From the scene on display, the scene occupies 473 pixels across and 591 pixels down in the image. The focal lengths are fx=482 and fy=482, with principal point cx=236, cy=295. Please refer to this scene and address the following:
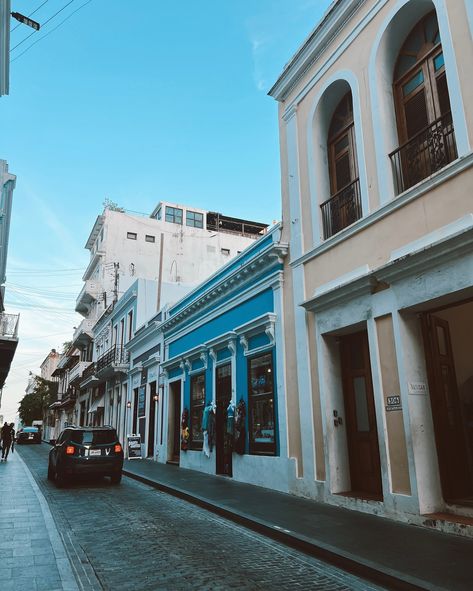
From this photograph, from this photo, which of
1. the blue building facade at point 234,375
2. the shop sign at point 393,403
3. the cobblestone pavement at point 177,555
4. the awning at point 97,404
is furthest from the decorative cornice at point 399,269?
the awning at point 97,404

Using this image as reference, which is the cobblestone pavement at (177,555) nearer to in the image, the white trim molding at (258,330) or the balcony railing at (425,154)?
the white trim molding at (258,330)

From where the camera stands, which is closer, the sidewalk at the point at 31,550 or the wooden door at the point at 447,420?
the sidewalk at the point at 31,550

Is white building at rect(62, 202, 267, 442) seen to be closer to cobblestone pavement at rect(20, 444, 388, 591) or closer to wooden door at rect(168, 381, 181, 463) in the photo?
wooden door at rect(168, 381, 181, 463)

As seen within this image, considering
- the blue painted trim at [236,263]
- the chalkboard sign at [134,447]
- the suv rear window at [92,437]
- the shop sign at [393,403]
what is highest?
the blue painted trim at [236,263]

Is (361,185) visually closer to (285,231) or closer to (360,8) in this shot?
(285,231)

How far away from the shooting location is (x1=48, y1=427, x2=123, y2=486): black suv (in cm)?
1254

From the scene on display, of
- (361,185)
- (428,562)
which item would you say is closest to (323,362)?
(361,185)

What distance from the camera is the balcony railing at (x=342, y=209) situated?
31.7 ft

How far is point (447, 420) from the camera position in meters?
7.56

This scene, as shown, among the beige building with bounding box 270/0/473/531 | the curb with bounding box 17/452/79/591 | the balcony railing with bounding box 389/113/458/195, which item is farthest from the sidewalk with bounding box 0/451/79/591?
the balcony railing with bounding box 389/113/458/195

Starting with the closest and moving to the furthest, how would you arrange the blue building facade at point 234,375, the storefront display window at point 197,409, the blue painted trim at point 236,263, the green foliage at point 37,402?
the blue building facade at point 234,375
the blue painted trim at point 236,263
the storefront display window at point 197,409
the green foliage at point 37,402

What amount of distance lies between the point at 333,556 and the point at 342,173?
7695 millimetres

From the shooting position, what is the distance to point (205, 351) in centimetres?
1562

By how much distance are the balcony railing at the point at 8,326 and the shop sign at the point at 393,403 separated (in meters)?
18.2
